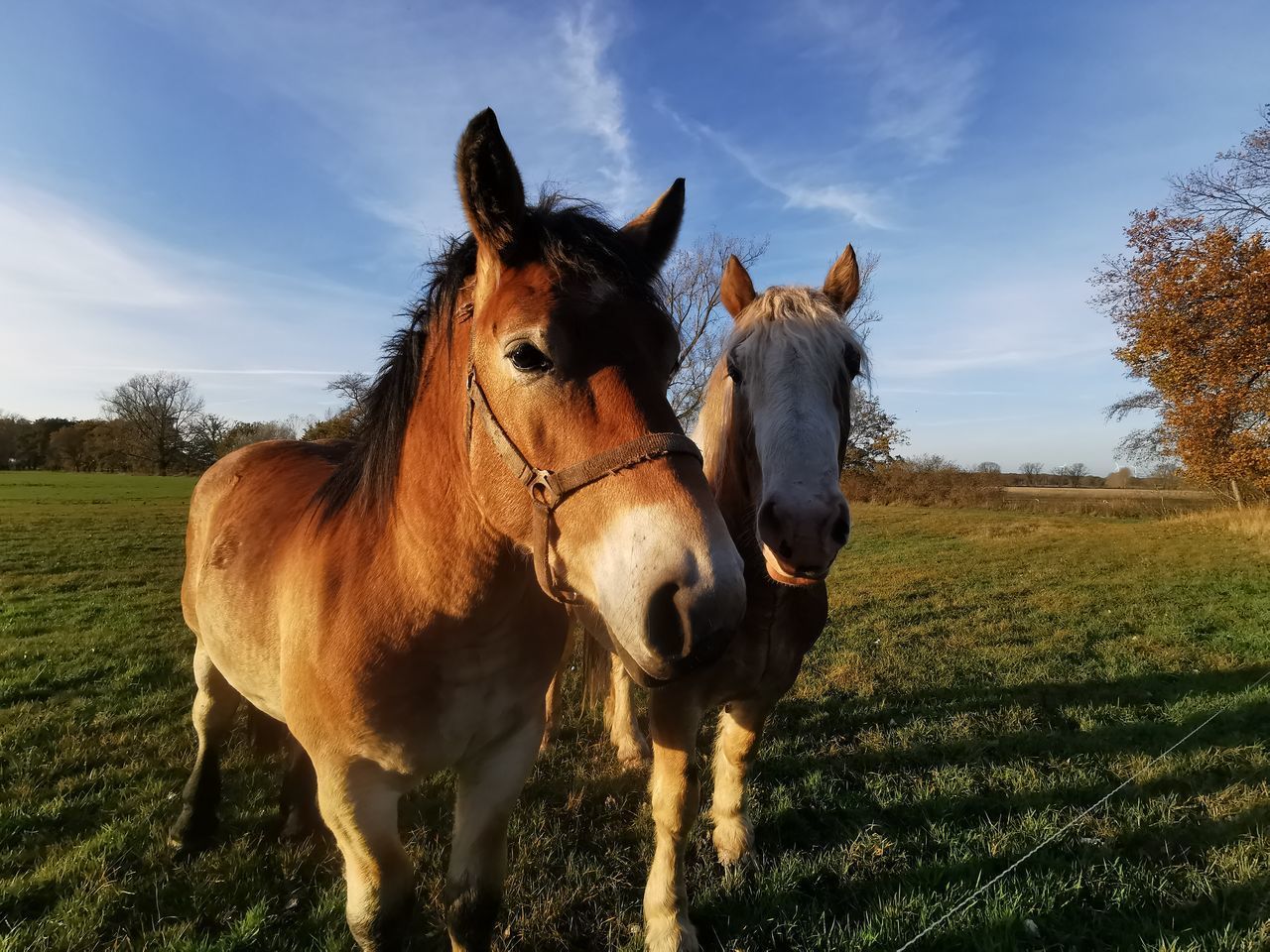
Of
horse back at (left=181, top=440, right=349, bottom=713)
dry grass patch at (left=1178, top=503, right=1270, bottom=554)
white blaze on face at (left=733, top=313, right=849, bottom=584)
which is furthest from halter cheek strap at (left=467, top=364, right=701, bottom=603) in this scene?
dry grass patch at (left=1178, top=503, right=1270, bottom=554)

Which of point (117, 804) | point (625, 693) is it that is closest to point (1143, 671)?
point (625, 693)

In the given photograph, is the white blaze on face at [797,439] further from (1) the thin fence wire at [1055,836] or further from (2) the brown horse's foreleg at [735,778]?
(1) the thin fence wire at [1055,836]

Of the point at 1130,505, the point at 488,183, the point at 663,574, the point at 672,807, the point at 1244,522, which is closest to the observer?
the point at 663,574

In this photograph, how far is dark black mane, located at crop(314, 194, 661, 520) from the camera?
1.58 meters

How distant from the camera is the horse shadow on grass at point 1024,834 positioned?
8.64 ft

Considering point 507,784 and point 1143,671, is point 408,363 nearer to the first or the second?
point 507,784

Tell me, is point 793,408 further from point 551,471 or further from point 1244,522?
point 1244,522

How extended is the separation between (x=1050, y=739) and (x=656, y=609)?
4.74 meters

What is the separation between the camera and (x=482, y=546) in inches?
70.1

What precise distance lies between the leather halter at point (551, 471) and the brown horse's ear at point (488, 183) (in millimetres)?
352

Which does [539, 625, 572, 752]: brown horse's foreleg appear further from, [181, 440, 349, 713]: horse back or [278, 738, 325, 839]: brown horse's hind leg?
[181, 440, 349, 713]: horse back

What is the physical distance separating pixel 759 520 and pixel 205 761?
3.40 metres

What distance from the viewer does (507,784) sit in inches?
88.0

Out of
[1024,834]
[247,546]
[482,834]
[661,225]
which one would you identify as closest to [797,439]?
[661,225]
